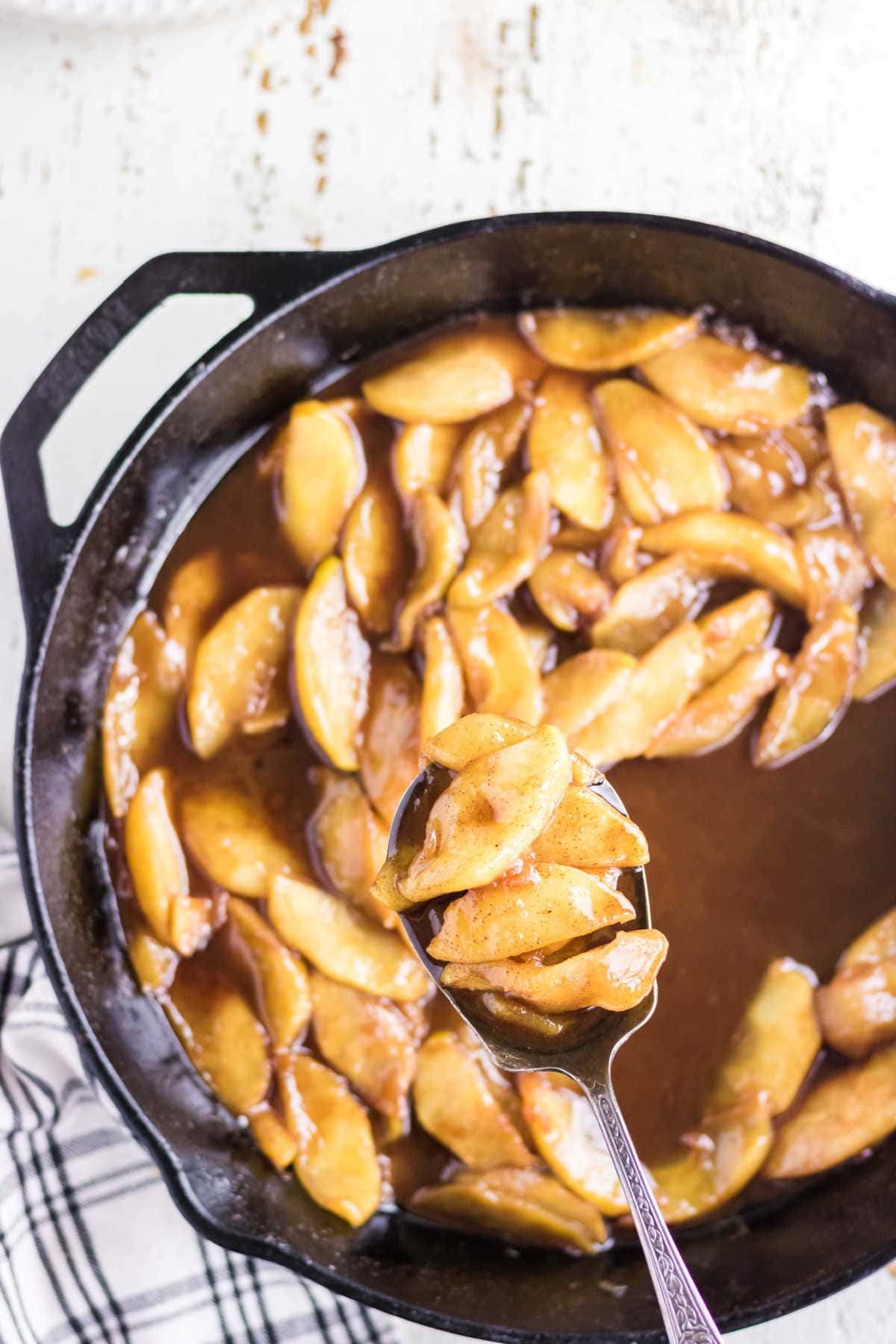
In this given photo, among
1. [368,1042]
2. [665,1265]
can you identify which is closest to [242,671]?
[368,1042]

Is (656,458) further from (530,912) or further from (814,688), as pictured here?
(530,912)

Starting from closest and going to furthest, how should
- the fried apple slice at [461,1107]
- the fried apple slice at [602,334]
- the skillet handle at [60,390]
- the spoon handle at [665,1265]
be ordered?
the spoon handle at [665,1265] < the skillet handle at [60,390] < the fried apple slice at [461,1107] < the fried apple slice at [602,334]

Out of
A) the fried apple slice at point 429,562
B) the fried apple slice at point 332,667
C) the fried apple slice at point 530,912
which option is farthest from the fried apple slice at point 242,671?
the fried apple slice at point 530,912

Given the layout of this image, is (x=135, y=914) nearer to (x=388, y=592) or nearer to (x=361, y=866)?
(x=361, y=866)

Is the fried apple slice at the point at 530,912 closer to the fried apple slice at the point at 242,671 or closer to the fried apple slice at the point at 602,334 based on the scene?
the fried apple slice at the point at 242,671

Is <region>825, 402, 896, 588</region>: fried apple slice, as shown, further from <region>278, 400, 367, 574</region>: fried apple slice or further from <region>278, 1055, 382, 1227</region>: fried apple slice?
<region>278, 1055, 382, 1227</region>: fried apple slice

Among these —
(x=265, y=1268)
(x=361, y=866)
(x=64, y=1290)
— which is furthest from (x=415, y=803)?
(x=64, y=1290)

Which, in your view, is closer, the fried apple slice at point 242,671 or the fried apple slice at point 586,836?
the fried apple slice at point 586,836
